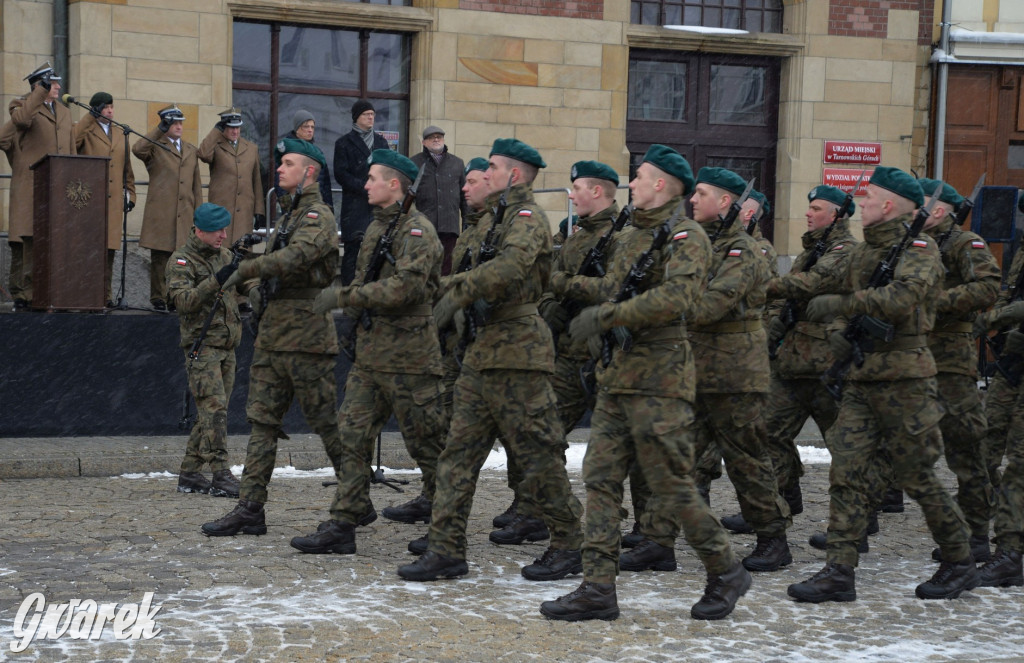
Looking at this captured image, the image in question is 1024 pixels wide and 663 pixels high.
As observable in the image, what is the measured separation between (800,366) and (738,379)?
1.55 metres

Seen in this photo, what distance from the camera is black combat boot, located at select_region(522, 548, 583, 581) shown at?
24.1 ft

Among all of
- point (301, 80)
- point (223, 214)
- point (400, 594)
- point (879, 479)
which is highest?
point (301, 80)

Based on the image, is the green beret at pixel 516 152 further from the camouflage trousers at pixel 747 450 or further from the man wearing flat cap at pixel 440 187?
the man wearing flat cap at pixel 440 187

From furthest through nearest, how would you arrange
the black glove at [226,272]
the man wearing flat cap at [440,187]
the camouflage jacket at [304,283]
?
the man wearing flat cap at [440,187]
the black glove at [226,272]
the camouflage jacket at [304,283]

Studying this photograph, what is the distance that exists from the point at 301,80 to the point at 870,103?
6939 mm

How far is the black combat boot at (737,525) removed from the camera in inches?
350

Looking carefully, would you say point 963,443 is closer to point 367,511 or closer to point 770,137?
point 367,511

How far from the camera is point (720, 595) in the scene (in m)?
6.59

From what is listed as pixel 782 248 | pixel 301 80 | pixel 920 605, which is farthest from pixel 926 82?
pixel 920 605

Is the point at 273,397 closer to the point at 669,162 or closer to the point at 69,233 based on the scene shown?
the point at 669,162

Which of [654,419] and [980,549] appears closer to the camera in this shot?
[654,419]

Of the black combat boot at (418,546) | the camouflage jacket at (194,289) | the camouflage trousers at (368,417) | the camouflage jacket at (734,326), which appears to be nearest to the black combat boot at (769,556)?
the camouflage jacket at (734,326)

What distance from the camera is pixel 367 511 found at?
802 centimetres

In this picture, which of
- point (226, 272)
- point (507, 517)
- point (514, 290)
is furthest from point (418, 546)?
point (226, 272)
